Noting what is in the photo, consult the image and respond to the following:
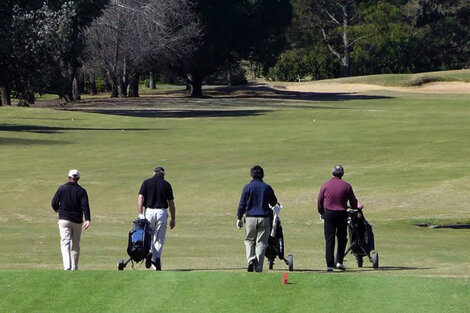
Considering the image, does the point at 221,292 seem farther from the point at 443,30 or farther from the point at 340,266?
the point at 443,30

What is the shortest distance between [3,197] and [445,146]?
19.6 meters

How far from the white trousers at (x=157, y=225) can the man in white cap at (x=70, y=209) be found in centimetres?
110

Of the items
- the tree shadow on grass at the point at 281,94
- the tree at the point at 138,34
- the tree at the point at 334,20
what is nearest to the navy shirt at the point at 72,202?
the tree at the point at 138,34

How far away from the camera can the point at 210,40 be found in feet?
279

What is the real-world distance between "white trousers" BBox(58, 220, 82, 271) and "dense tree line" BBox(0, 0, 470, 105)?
37785mm

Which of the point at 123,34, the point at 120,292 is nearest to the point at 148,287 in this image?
the point at 120,292

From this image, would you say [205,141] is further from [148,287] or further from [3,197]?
[148,287]

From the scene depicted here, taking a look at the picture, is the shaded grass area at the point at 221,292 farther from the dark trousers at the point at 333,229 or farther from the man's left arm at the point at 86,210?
the dark trousers at the point at 333,229

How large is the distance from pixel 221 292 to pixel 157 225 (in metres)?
3.77

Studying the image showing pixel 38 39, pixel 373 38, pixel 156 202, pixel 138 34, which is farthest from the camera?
pixel 373 38

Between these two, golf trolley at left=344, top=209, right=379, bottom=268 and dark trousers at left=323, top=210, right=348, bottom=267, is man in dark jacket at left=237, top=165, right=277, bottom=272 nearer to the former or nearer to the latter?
dark trousers at left=323, top=210, right=348, bottom=267

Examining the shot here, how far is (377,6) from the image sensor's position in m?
113

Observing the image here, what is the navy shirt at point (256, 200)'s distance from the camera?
16.2 meters

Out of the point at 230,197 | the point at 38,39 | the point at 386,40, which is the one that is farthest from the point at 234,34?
the point at 230,197
